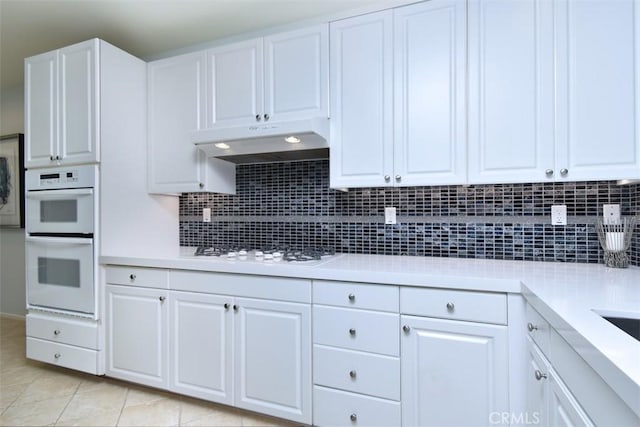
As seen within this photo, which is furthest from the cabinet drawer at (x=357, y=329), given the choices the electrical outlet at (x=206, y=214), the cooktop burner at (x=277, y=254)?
the electrical outlet at (x=206, y=214)

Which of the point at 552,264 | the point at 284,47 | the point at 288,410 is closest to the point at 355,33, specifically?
the point at 284,47

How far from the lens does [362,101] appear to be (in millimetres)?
2012

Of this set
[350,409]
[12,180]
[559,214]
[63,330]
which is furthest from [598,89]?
[12,180]

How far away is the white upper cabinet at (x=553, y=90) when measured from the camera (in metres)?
1.57

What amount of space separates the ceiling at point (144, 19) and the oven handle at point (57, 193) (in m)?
1.21

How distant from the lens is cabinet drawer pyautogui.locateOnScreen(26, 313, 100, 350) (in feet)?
7.44

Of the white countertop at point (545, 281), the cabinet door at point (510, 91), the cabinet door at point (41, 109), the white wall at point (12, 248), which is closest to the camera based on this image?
the white countertop at point (545, 281)

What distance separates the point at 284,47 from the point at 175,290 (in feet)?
5.36

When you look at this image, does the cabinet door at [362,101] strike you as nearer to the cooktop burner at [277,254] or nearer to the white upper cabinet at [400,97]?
the white upper cabinet at [400,97]

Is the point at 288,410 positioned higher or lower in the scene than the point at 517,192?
lower

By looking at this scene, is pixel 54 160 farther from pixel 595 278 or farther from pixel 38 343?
pixel 595 278

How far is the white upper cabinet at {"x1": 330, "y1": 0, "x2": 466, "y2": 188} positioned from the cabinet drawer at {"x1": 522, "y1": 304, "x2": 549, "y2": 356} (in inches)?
29.7

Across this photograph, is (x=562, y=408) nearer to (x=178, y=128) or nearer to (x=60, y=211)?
(x=178, y=128)

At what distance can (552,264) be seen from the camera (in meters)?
1.89
